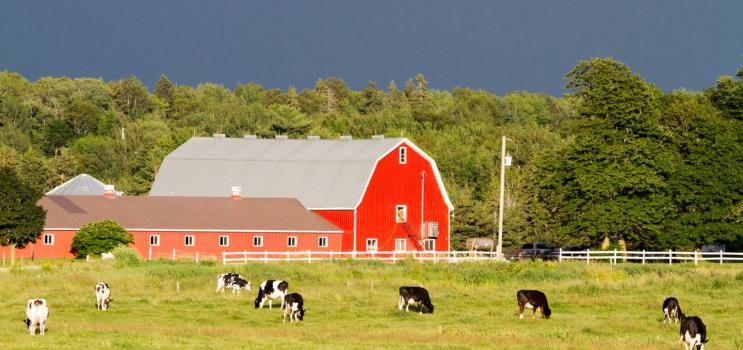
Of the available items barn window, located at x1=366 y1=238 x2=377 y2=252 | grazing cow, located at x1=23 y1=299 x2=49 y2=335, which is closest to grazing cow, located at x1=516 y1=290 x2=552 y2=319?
grazing cow, located at x1=23 y1=299 x2=49 y2=335

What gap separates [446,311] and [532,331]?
613 centimetres

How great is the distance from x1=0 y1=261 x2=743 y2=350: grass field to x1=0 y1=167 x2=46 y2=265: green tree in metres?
8.28

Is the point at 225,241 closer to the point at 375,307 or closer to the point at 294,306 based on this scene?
the point at 375,307

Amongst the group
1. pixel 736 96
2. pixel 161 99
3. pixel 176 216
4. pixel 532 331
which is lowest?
pixel 532 331

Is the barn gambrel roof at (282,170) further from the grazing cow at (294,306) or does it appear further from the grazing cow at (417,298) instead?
the grazing cow at (294,306)

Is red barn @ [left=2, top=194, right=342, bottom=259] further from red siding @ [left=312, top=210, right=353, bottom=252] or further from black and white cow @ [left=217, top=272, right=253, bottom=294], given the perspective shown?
black and white cow @ [left=217, top=272, right=253, bottom=294]

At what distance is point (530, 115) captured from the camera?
17325 centimetres

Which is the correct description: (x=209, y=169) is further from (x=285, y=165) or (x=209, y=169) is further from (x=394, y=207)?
(x=394, y=207)

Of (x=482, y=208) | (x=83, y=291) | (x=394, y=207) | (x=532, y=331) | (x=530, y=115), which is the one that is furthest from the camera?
(x=530, y=115)

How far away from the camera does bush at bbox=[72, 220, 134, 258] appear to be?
68375mm

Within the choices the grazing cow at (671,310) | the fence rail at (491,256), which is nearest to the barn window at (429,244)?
the fence rail at (491,256)

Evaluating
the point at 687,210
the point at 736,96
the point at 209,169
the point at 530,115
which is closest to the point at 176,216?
the point at 209,169

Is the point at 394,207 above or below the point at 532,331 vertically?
above

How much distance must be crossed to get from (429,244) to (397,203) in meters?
3.12
